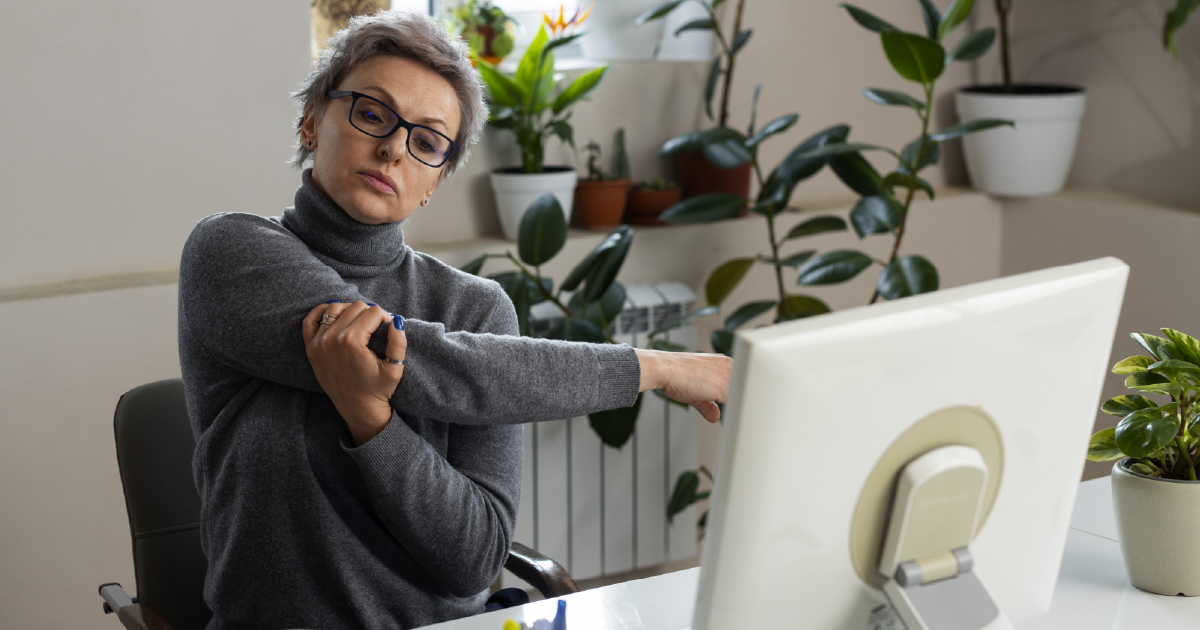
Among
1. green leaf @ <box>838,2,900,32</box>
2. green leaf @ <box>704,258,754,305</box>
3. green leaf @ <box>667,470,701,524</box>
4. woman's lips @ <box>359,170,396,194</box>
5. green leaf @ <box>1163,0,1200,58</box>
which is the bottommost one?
green leaf @ <box>667,470,701,524</box>

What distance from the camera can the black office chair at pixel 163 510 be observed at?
4.70 ft

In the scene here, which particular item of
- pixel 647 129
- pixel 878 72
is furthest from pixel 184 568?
pixel 878 72

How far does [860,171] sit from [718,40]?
625 mm

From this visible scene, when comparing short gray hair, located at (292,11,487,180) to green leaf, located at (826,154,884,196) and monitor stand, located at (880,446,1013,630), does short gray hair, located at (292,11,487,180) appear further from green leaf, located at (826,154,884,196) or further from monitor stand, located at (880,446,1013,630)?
green leaf, located at (826,154,884,196)

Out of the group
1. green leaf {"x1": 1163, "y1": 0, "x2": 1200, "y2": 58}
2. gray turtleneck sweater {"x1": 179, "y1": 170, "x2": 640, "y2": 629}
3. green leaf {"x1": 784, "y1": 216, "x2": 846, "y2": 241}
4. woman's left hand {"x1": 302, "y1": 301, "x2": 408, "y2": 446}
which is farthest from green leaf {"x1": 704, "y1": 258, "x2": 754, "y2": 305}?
woman's left hand {"x1": 302, "y1": 301, "x2": 408, "y2": 446}

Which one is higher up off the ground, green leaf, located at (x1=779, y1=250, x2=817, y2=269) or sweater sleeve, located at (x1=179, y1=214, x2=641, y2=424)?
sweater sleeve, located at (x1=179, y1=214, x2=641, y2=424)

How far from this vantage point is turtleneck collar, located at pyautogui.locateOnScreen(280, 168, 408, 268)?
1336 mm

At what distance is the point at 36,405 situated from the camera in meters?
2.01

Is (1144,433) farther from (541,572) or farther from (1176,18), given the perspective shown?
(1176,18)

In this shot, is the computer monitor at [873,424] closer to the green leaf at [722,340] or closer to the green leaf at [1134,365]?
the green leaf at [1134,365]

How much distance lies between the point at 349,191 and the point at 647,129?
1532mm

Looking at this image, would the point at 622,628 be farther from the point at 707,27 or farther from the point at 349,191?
the point at 707,27

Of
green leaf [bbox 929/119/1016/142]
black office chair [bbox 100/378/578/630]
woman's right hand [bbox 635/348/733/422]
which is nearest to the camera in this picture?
woman's right hand [bbox 635/348/733/422]

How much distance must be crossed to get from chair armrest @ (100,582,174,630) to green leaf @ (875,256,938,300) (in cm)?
164
